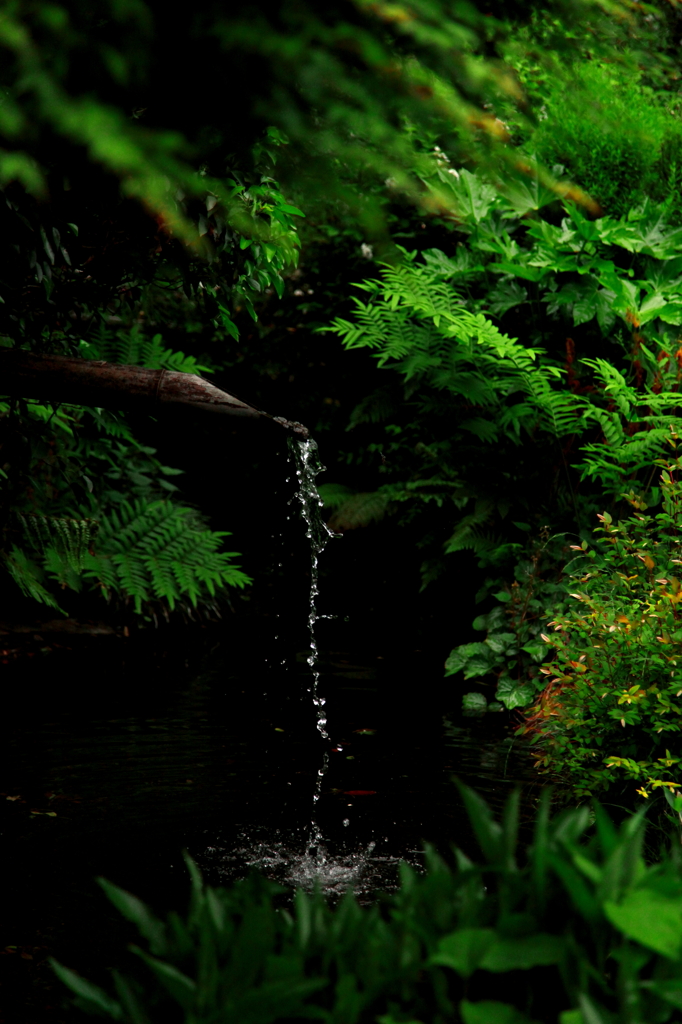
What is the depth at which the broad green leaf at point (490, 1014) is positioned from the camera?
50.7 inches

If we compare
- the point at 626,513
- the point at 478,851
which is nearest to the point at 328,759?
the point at 478,851

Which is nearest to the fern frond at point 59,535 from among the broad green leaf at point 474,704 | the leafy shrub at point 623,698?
the broad green leaf at point 474,704

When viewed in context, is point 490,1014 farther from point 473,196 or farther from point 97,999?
point 473,196

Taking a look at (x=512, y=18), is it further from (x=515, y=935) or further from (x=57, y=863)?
(x=57, y=863)

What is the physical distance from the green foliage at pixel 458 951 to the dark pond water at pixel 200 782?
146cm

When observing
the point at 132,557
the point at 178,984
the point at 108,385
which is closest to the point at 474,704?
the point at 132,557

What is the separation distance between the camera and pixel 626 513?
20.9 feet

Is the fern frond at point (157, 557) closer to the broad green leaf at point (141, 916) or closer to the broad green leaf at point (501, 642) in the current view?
the broad green leaf at point (501, 642)

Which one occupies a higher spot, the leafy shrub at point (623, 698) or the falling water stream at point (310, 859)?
the leafy shrub at point (623, 698)

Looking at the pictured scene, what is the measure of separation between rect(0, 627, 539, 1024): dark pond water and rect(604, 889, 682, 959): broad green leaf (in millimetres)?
1877

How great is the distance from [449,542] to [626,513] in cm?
123

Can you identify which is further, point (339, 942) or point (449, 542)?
point (449, 542)

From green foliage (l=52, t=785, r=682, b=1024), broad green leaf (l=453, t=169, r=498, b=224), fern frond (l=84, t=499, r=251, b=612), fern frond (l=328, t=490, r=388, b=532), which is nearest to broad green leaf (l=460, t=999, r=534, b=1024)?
green foliage (l=52, t=785, r=682, b=1024)

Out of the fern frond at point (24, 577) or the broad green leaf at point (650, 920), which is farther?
the fern frond at point (24, 577)
